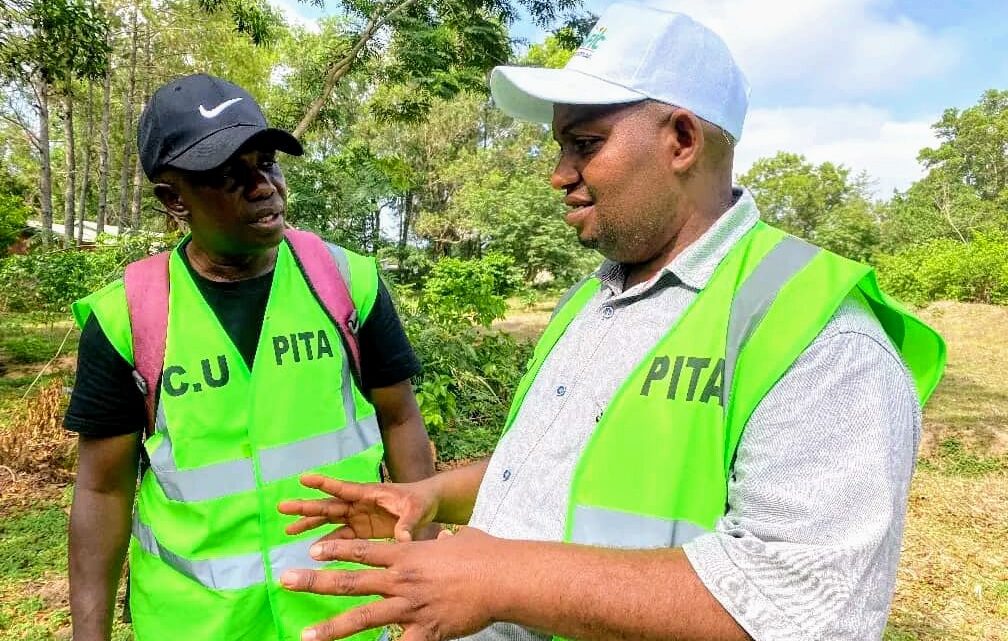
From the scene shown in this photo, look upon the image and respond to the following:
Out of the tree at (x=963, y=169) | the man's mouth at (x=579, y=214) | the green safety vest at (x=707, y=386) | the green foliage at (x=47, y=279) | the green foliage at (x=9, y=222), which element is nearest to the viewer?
the green safety vest at (x=707, y=386)

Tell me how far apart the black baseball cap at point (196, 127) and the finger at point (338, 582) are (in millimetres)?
1185

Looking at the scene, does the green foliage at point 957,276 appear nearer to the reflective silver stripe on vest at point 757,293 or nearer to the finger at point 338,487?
the reflective silver stripe on vest at point 757,293

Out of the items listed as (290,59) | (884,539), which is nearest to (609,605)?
(884,539)

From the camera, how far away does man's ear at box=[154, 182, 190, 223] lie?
1.78 meters

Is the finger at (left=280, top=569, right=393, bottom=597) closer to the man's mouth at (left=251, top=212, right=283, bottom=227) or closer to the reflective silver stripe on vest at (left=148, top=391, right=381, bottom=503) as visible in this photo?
the reflective silver stripe on vest at (left=148, top=391, right=381, bottom=503)

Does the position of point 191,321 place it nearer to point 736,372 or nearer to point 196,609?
point 196,609

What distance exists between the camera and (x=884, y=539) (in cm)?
83

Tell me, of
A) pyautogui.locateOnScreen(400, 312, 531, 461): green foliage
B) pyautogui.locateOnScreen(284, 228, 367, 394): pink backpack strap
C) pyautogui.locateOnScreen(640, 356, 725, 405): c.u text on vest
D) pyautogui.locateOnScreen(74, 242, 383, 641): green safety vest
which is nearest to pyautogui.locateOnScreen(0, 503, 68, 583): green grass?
pyautogui.locateOnScreen(400, 312, 531, 461): green foliage

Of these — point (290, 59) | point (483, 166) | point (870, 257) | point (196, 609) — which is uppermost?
point (290, 59)

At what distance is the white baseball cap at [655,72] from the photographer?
1226mm

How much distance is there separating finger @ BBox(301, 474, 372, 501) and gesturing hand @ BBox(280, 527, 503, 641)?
441mm

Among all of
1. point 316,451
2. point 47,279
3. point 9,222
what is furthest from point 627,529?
point 9,222

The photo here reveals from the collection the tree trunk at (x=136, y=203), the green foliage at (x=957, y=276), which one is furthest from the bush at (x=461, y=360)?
the green foliage at (x=957, y=276)

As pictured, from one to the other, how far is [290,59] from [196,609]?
25.3m
